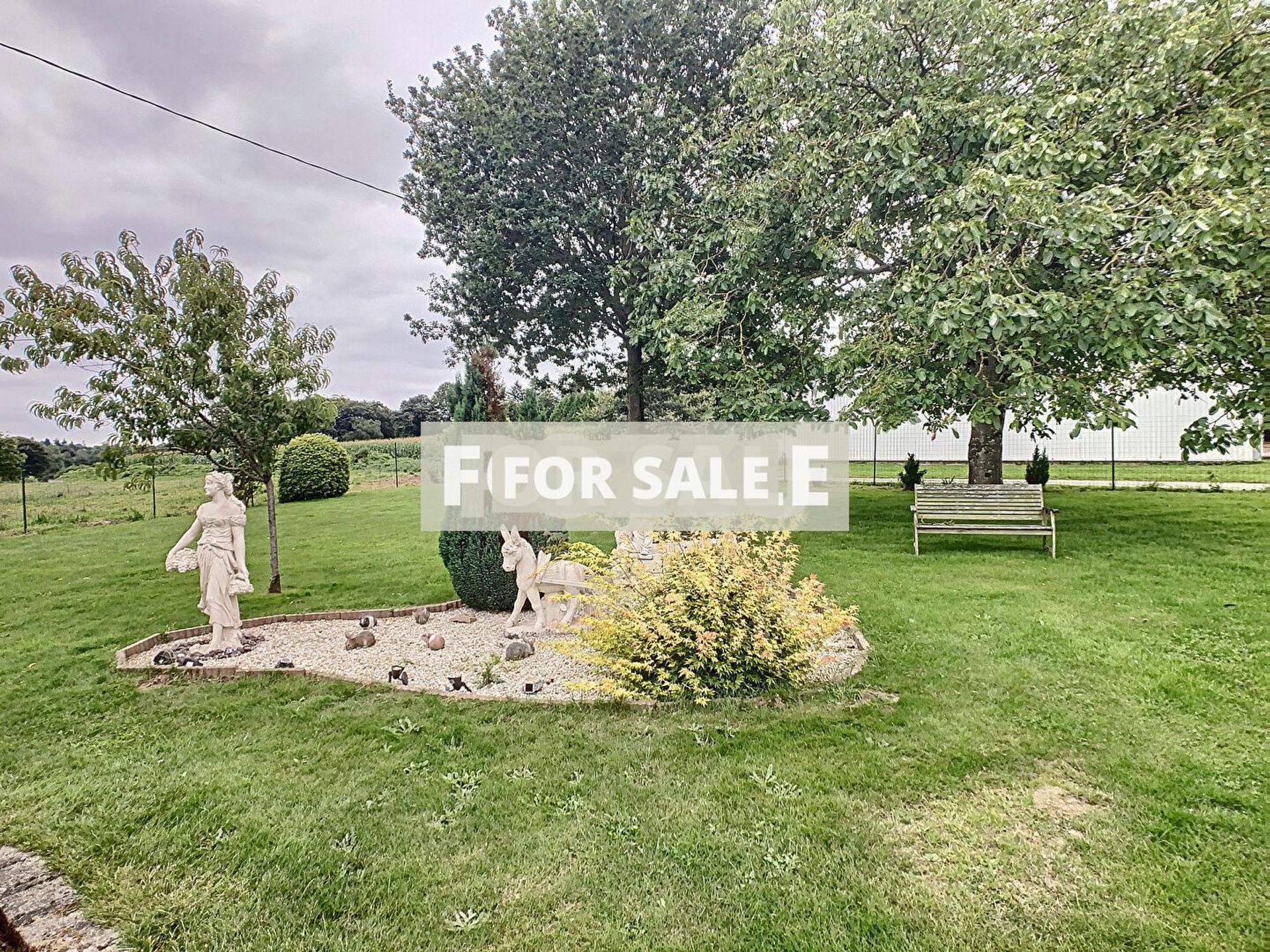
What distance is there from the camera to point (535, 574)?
4.94 m

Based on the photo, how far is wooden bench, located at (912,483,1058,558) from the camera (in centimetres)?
737

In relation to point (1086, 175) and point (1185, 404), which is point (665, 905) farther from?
point (1185, 404)

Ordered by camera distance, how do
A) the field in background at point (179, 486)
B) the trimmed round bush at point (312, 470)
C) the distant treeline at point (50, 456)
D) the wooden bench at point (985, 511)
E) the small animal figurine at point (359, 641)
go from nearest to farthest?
the small animal figurine at point (359, 641) → the wooden bench at point (985, 511) → the field in background at point (179, 486) → the distant treeline at point (50, 456) → the trimmed round bush at point (312, 470)

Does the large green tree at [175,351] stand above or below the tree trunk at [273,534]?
above

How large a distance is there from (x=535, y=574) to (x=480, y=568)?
80 cm

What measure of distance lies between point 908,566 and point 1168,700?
12.1 ft

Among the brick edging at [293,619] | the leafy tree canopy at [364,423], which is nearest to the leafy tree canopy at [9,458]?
the brick edging at [293,619]

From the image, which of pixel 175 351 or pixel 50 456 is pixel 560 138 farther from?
pixel 50 456

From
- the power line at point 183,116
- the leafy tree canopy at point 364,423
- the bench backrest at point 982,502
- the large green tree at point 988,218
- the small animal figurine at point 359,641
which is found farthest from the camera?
the leafy tree canopy at point 364,423

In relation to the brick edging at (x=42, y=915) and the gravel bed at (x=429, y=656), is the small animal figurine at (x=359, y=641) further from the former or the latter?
the brick edging at (x=42, y=915)

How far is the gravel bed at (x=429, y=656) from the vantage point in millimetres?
3879

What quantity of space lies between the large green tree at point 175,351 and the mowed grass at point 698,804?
2060 mm

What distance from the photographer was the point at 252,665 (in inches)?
167

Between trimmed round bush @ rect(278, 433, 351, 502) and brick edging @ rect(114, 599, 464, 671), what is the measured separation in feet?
37.4
